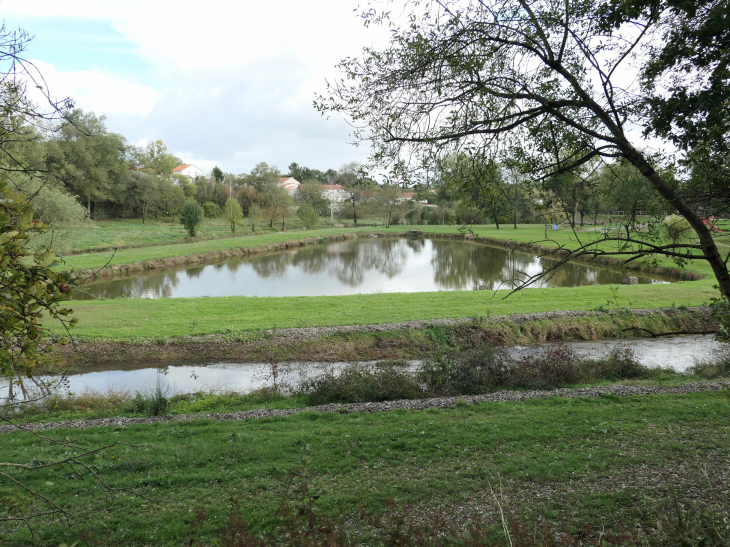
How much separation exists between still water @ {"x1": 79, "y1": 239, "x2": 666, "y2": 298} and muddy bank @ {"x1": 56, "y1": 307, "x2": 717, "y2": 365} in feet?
13.2

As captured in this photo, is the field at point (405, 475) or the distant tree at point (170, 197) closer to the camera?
the field at point (405, 475)

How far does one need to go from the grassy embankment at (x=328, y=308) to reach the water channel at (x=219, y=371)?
5.09ft

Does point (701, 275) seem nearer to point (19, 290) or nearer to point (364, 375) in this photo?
point (364, 375)

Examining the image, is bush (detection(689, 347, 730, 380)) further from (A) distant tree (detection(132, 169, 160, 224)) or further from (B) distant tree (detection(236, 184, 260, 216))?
(B) distant tree (detection(236, 184, 260, 216))

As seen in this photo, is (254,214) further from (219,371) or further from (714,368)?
(714,368)

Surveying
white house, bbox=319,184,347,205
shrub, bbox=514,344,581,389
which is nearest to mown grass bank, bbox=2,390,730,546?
shrub, bbox=514,344,581,389

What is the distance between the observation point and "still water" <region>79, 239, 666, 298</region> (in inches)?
927

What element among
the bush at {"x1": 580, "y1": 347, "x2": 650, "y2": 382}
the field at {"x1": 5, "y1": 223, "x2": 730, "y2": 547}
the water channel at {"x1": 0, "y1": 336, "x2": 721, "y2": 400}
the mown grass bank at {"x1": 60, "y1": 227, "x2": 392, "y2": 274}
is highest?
the mown grass bank at {"x1": 60, "y1": 227, "x2": 392, "y2": 274}

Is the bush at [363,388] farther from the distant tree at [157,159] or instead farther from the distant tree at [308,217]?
the distant tree at [157,159]

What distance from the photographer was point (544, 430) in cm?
639

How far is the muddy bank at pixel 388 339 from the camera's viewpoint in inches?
517

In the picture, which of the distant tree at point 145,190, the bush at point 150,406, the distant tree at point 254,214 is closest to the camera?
the bush at point 150,406

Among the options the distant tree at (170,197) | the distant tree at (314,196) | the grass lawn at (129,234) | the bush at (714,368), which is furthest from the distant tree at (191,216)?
the bush at (714,368)

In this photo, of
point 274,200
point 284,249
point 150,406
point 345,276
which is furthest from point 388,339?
point 274,200
